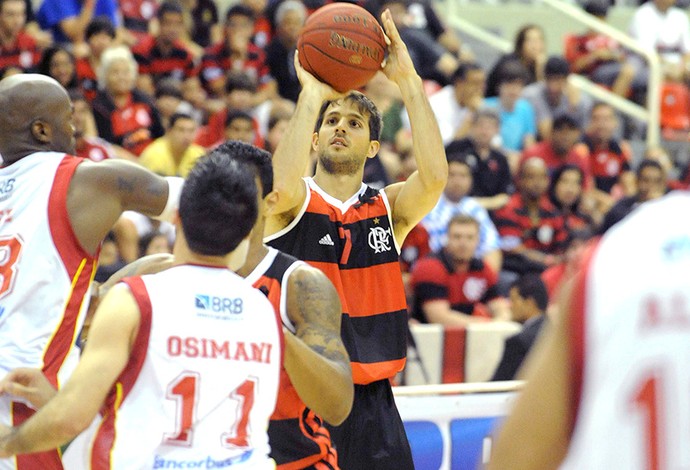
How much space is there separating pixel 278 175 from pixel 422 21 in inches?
352

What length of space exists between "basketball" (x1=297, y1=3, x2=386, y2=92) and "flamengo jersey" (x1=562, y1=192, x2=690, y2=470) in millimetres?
3504

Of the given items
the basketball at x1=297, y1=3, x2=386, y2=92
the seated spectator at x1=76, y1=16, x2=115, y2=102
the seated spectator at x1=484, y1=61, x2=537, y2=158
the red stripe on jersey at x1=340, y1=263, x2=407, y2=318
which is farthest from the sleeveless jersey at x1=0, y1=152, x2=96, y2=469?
the seated spectator at x1=484, y1=61, x2=537, y2=158

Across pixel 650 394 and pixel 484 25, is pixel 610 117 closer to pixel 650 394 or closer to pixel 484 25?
pixel 484 25

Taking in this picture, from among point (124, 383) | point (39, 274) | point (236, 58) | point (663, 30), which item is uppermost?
point (124, 383)

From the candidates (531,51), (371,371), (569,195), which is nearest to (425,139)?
(371,371)

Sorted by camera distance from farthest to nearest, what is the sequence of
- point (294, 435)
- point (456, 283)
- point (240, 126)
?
point (240, 126), point (456, 283), point (294, 435)

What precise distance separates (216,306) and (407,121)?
856 centimetres

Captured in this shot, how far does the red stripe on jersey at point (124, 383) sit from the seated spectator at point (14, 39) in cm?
740

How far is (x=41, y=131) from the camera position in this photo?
4.29 meters

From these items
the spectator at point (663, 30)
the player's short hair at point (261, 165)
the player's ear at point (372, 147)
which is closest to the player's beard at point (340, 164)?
the player's ear at point (372, 147)

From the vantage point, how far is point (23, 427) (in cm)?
296

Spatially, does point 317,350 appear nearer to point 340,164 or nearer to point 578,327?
point 578,327

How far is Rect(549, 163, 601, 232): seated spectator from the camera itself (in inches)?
424

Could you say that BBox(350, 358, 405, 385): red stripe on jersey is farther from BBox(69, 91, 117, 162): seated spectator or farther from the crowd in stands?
BBox(69, 91, 117, 162): seated spectator
